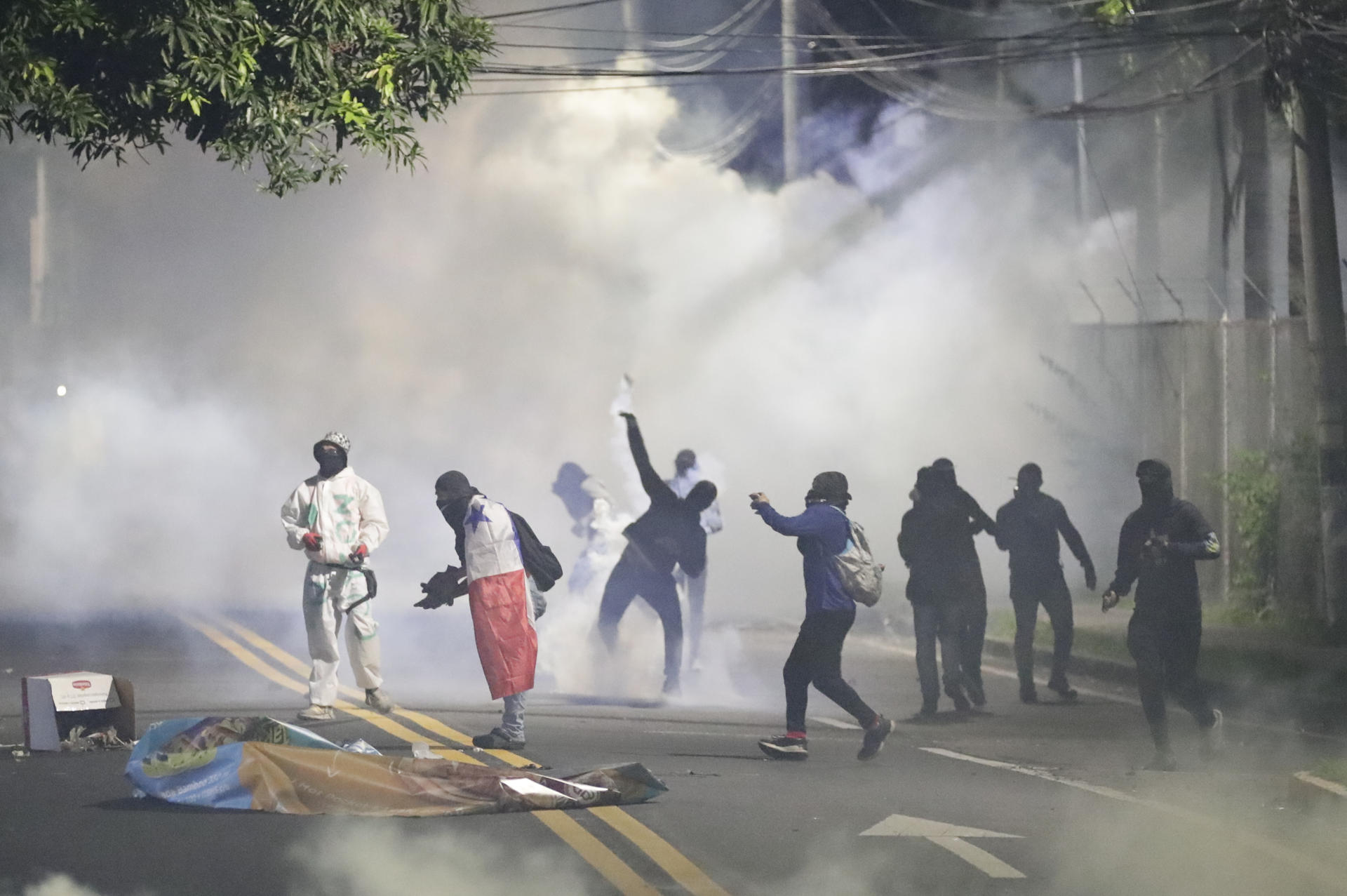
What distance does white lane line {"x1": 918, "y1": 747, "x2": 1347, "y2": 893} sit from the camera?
756cm

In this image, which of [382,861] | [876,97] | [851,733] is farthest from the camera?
[876,97]

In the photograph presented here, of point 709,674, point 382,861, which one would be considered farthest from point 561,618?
point 382,861

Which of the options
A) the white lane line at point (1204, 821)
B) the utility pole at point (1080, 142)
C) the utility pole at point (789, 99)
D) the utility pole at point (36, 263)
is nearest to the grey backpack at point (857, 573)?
the white lane line at point (1204, 821)

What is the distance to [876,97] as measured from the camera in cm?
4109

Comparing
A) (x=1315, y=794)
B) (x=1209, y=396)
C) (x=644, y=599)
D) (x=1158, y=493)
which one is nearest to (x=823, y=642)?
(x=1158, y=493)

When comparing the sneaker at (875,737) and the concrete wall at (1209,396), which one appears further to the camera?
the concrete wall at (1209,396)

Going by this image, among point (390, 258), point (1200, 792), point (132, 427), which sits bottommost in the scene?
point (1200, 792)

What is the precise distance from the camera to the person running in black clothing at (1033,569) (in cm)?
1398

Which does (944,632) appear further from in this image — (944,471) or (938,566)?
(944,471)

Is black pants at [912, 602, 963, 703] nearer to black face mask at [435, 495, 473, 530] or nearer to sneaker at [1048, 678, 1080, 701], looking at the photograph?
sneaker at [1048, 678, 1080, 701]

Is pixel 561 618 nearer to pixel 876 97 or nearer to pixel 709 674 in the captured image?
pixel 709 674

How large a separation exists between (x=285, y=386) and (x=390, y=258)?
2.36 metres

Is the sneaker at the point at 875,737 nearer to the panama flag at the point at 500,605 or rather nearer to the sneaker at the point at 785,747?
the sneaker at the point at 785,747

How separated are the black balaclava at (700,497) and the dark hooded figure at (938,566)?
1438 millimetres
